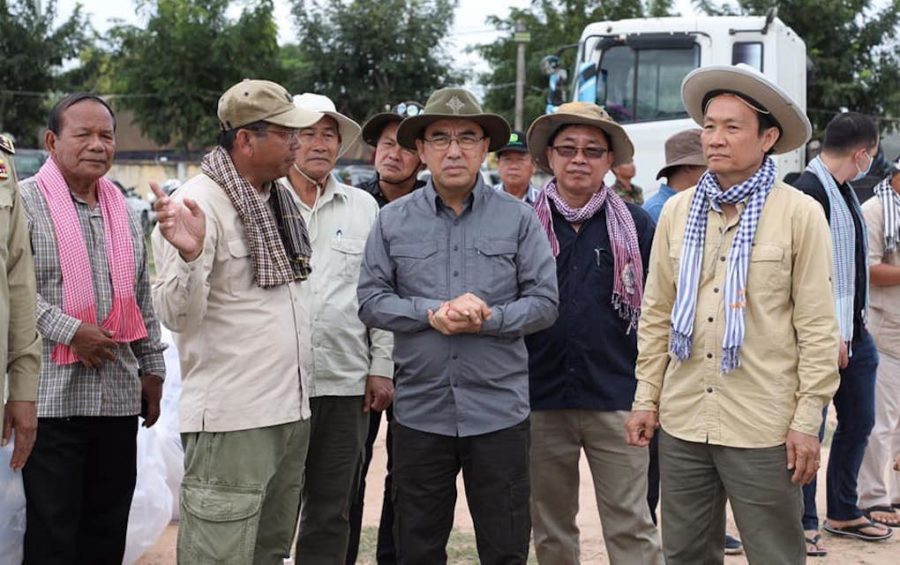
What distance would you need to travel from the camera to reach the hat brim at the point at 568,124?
4.32 m

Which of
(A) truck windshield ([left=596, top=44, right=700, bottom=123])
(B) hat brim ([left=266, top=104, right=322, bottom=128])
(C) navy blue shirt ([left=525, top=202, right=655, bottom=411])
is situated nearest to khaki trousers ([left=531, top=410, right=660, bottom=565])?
(C) navy blue shirt ([left=525, top=202, right=655, bottom=411])

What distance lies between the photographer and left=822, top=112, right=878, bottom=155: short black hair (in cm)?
521

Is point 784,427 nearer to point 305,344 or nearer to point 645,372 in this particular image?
point 645,372

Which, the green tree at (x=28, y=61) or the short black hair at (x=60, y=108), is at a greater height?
the green tree at (x=28, y=61)

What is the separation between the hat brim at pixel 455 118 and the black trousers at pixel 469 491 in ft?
3.60

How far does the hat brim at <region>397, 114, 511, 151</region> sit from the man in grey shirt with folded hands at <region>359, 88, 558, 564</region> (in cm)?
1

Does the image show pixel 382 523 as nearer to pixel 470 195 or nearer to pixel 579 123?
pixel 470 195

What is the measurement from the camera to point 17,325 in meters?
3.33

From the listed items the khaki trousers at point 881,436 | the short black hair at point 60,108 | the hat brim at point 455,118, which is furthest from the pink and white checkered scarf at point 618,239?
the khaki trousers at point 881,436

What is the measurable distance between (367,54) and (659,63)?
16.8 meters

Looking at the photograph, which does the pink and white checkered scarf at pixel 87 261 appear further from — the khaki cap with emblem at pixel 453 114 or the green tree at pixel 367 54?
the green tree at pixel 367 54

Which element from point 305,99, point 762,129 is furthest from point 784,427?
point 305,99

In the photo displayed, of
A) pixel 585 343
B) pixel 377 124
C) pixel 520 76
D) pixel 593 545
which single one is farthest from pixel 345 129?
pixel 520 76

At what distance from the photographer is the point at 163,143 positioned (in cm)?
2906
